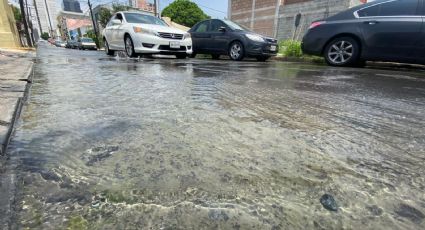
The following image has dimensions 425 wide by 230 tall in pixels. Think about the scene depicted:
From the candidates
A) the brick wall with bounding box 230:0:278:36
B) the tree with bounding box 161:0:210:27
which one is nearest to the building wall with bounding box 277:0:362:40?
the brick wall with bounding box 230:0:278:36

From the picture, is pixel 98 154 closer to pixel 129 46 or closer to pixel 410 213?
pixel 410 213

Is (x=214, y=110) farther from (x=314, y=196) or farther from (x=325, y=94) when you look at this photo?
(x=325, y=94)

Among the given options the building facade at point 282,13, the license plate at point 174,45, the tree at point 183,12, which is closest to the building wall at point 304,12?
the building facade at point 282,13

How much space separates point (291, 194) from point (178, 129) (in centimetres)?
72

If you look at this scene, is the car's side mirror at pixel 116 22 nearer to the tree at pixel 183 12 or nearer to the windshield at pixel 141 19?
the windshield at pixel 141 19

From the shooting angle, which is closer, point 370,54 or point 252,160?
point 252,160

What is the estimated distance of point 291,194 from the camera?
83 centimetres

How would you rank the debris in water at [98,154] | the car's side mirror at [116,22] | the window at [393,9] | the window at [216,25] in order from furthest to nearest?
the window at [216,25], the car's side mirror at [116,22], the window at [393,9], the debris in water at [98,154]

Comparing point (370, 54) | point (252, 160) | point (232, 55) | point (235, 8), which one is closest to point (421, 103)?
point (252, 160)

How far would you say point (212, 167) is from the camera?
977 mm

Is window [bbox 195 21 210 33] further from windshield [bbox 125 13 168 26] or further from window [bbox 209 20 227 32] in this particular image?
windshield [bbox 125 13 168 26]

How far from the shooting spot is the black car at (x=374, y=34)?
197 inches

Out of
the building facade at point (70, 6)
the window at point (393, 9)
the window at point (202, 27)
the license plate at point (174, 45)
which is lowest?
the license plate at point (174, 45)

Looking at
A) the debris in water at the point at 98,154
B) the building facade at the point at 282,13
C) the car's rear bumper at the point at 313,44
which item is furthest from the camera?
the building facade at the point at 282,13
